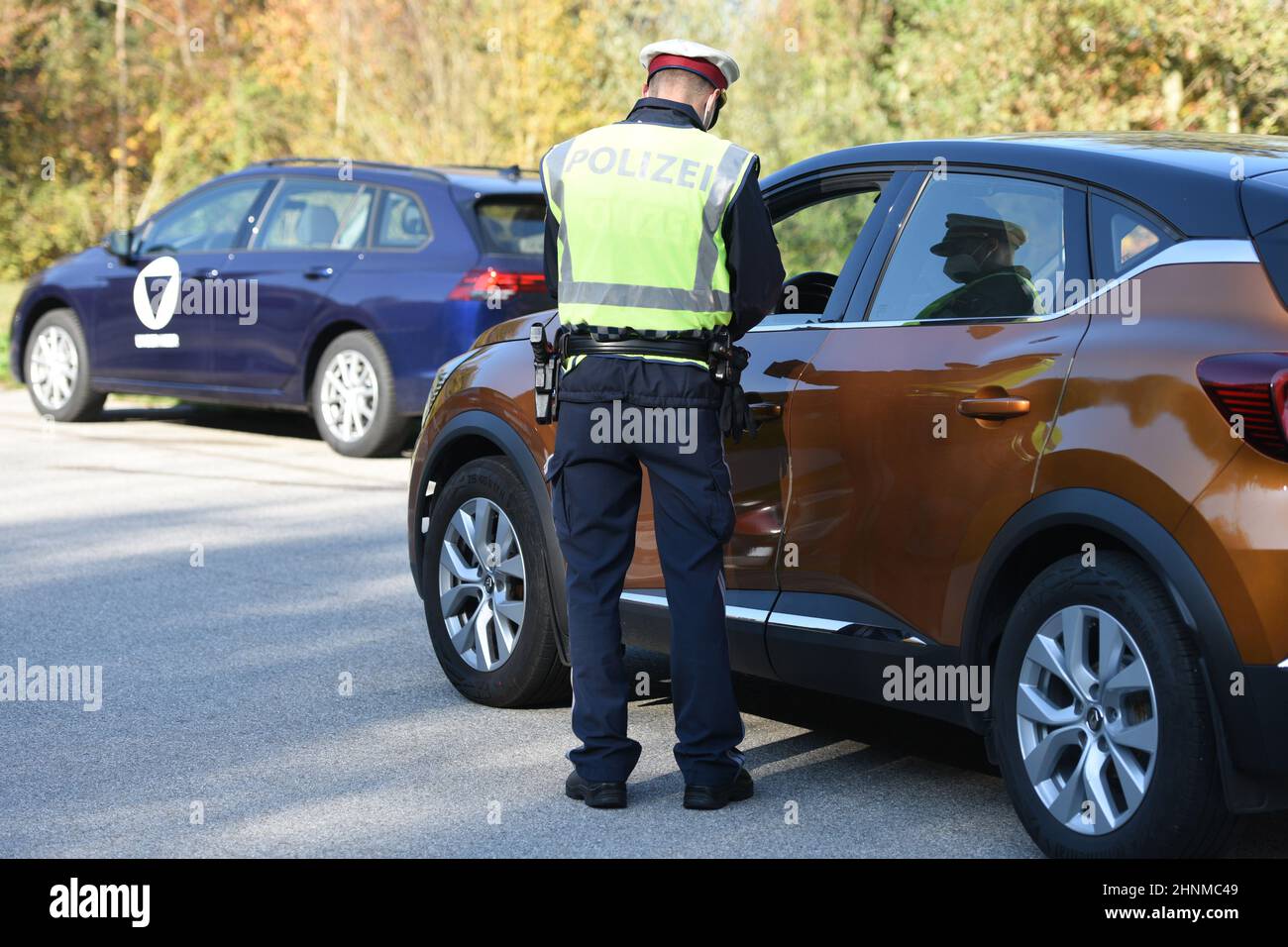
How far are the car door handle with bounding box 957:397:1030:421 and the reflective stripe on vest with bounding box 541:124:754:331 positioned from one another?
0.67 m

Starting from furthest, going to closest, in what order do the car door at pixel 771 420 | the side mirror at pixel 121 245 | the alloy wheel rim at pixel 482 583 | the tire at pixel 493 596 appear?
the side mirror at pixel 121 245 → the alloy wheel rim at pixel 482 583 → the tire at pixel 493 596 → the car door at pixel 771 420

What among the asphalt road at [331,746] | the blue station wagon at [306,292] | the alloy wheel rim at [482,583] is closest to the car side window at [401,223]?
the blue station wagon at [306,292]

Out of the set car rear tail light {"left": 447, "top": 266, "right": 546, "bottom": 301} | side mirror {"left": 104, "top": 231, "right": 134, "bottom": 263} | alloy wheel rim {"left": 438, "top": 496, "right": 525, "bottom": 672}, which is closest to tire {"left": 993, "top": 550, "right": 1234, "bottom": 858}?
alloy wheel rim {"left": 438, "top": 496, "right": 525, "bottom": 672}

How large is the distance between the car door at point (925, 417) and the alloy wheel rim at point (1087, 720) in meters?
0.27

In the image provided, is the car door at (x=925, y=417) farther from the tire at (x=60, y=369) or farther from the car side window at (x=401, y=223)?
the tire at (x=60, y=369)

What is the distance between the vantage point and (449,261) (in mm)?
11203

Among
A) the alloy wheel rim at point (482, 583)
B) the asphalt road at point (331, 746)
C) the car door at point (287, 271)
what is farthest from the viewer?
the car door at point (287, 271)

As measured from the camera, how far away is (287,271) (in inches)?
469

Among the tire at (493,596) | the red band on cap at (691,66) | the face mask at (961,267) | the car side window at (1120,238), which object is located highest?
the red band on cap at (691,66)

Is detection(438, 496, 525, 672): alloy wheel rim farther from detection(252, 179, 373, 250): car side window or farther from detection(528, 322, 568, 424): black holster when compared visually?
detection(252, 179, 373, 250): car side window

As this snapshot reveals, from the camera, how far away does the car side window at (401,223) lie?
37.6 ft

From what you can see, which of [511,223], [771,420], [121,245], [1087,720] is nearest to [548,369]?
[771,420]
